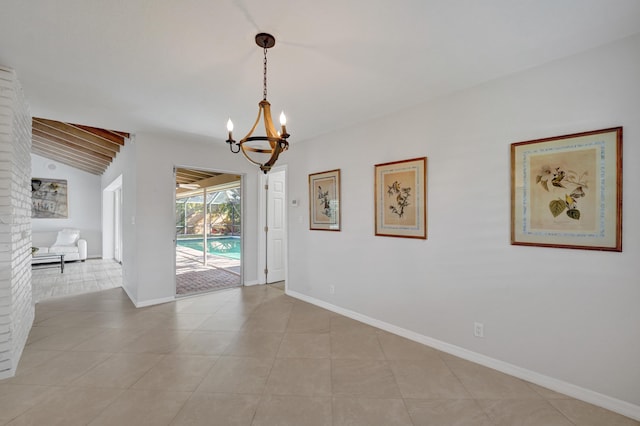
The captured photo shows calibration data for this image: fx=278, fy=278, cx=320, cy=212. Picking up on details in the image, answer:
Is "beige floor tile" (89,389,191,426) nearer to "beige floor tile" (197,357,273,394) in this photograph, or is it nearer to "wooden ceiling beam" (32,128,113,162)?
"beige floor tile" (197,357,273,394)

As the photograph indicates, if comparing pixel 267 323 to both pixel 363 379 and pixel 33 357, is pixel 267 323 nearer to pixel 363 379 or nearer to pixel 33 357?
pixel 363 379

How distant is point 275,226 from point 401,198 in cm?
288

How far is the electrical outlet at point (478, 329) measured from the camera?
8.20 feet

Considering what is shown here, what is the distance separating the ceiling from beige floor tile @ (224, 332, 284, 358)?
8.25 ft

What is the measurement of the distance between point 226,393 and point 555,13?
10.9ft

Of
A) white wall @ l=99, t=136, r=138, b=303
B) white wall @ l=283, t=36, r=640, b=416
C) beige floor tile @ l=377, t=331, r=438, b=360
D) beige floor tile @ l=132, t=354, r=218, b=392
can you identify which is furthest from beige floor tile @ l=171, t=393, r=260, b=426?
white wall @ l=99, t=136, r=138, b=303

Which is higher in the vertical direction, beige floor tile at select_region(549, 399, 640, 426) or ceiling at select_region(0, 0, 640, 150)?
ceiling at select_region(0, 0, 640, 150)

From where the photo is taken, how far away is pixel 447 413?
1880 mm

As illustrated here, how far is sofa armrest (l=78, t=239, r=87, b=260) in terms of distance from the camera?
7.50m

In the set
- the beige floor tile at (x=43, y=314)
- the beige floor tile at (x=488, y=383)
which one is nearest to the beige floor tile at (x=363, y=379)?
the beige floor tile at (x=488, y=383)

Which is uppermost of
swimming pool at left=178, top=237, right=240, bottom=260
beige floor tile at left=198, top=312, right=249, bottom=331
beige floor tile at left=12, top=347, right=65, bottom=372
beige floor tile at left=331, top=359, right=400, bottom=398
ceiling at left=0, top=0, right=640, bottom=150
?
ceiling at left=0, top=0, right=640, bottom=150

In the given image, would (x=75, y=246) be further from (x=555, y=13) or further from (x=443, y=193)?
(x=555, y=13)

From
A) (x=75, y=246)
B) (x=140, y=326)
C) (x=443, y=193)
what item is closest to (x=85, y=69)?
(x=140, y=326)

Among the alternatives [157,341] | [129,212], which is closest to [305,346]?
[157,341]
